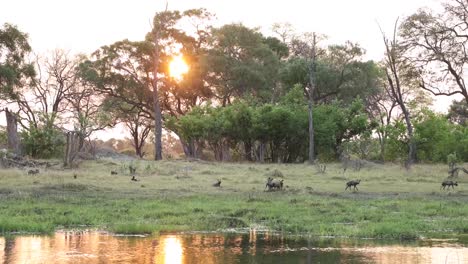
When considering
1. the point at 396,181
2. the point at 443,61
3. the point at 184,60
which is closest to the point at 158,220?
the point at 396,181

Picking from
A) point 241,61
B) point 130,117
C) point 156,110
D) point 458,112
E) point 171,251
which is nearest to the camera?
point 171,251

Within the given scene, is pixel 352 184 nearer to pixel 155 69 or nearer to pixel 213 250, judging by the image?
pixel 213 250

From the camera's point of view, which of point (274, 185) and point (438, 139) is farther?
point (438, 139)

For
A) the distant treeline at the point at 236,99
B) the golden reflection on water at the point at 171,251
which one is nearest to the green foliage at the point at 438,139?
the distant treeline at the point at 236,99

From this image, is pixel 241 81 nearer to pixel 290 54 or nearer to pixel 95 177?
pixel 290 54

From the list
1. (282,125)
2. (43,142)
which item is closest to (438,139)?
(282,125)

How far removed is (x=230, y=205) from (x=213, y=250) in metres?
6.92

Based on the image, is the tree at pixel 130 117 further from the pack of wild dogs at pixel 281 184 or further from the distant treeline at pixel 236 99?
the pack of wild dogs at pixel 281 184

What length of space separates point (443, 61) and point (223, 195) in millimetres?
17508

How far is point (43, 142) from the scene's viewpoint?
149 ft

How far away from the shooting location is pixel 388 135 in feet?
165

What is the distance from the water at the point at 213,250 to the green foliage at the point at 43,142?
3170 cm

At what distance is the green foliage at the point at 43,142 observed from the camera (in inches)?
1794

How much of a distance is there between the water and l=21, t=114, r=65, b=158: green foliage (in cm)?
3170
